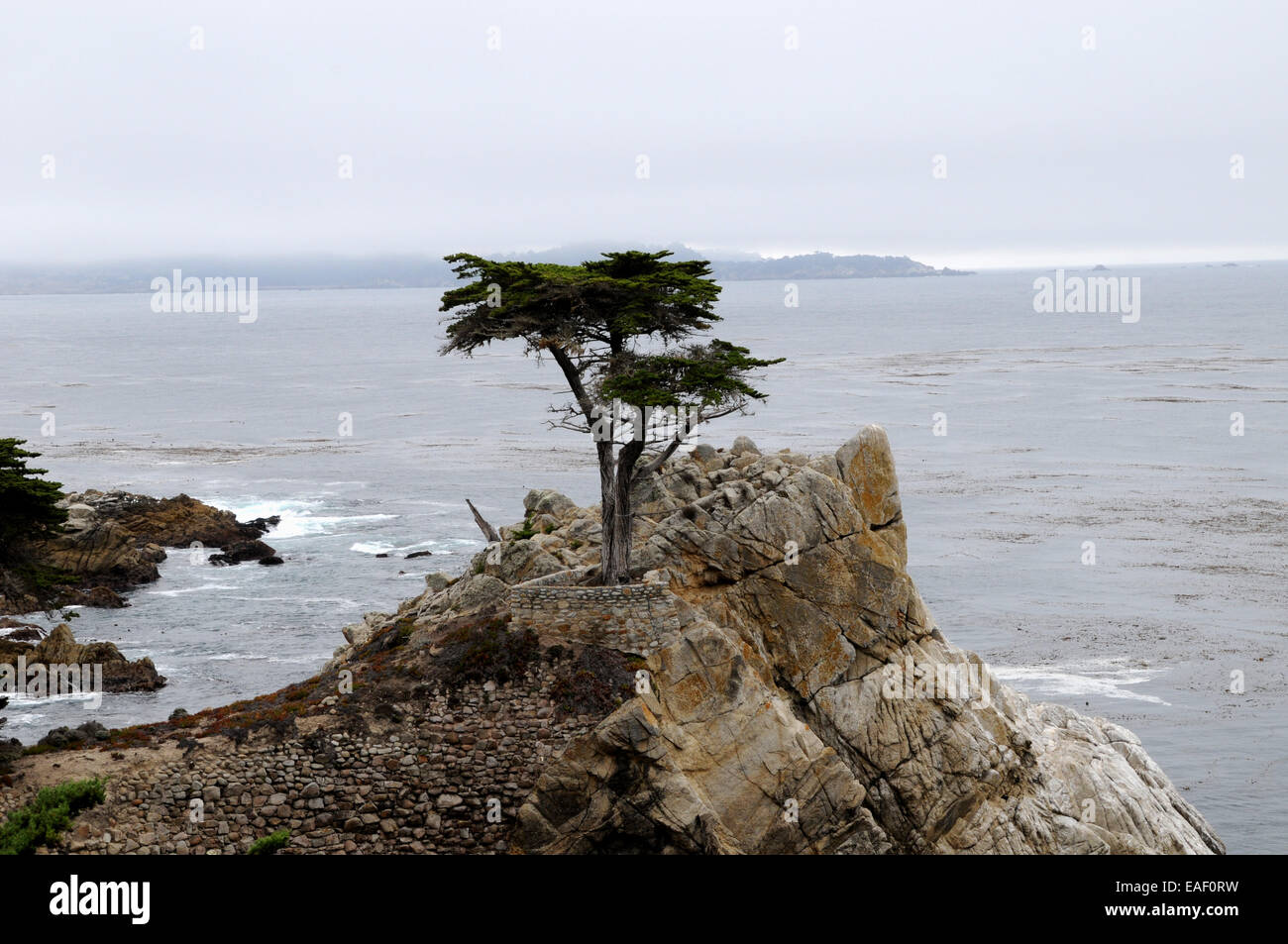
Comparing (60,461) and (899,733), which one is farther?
(60,461)

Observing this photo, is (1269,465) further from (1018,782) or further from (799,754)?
(799,754)

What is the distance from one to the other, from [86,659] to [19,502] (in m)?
21.0

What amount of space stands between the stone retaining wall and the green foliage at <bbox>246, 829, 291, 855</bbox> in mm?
6129

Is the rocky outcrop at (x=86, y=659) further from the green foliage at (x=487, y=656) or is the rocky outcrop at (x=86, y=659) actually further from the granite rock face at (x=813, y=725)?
the green foliage at (x=487, y=656)

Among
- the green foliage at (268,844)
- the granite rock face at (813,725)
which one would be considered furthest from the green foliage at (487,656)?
the green foliage at (268,844)

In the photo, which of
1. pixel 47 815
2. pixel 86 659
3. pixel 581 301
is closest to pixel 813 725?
pixel 581 301

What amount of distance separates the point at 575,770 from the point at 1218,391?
112m

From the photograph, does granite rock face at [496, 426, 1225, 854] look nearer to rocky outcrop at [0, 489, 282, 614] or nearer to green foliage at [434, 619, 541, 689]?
green foliage at [434, 619, 541, 689]

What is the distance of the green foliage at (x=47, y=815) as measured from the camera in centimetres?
1967

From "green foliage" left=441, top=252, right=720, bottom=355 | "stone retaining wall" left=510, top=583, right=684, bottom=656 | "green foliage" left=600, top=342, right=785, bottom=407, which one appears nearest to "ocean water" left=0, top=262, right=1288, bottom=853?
"stone retaining wall" left=510, top=583, right=684, bottom=656

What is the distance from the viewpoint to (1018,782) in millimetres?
27156

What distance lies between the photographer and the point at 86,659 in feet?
141

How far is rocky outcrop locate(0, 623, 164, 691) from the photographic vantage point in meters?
41.7
